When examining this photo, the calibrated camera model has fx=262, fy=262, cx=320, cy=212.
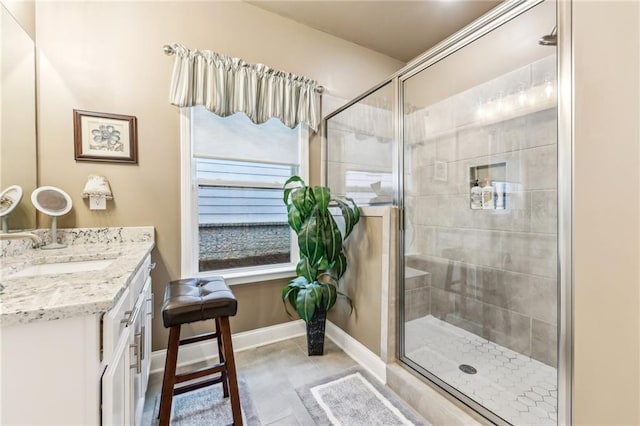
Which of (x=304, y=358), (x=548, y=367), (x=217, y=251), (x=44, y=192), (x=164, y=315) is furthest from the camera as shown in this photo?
(x=217, y=251)

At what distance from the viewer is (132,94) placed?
1792 mm

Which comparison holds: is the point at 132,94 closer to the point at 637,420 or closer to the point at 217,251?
the point at 217,251

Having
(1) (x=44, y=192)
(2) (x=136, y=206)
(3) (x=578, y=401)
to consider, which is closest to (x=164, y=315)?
(2) (x=136, y=206)

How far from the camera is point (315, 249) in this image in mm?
1836

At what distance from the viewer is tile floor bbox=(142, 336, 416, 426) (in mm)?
1447

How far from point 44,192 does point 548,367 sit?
3.26m

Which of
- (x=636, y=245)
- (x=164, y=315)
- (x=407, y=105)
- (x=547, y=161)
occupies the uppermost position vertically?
(x=407, y=105)

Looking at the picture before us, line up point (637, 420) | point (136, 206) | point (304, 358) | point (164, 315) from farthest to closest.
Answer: point (304, 358) → point (136, 206) → point (164, 315) → point (637, 420)

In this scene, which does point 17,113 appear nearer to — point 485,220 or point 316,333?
point 316,333

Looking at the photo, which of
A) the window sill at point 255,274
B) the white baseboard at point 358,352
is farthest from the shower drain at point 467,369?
the window sill at point 255,274

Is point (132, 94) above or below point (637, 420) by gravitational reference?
above

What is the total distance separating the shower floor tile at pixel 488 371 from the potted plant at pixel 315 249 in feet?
2.08

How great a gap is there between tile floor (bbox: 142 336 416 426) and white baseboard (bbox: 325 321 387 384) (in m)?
0.05

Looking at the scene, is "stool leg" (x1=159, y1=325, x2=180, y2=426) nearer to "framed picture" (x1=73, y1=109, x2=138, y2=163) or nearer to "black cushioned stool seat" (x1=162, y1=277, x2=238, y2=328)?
"black cushioned stool seat" (x1=162, y1=277, x2=238, y2=328)
